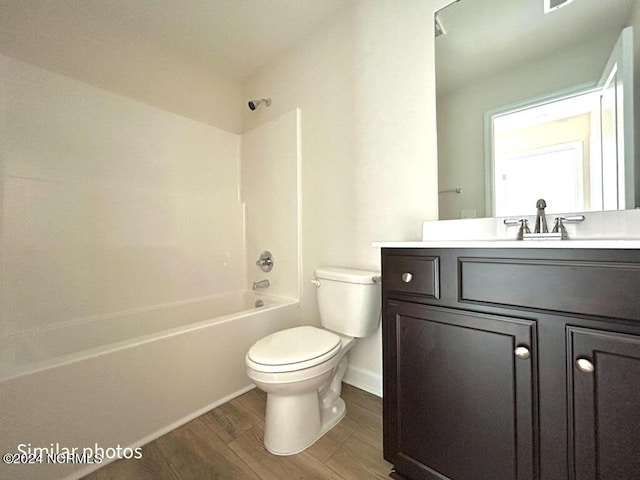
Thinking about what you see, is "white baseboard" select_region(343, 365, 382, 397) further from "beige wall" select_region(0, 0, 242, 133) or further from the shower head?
"beige wall" select_region(0, 0, 242, 133)

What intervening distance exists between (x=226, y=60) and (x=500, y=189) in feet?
7.50

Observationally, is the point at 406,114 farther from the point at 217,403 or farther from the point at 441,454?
the point at 217,403

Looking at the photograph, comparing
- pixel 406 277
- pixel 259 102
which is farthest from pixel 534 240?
pixel 259 102

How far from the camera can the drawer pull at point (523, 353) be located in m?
0.71

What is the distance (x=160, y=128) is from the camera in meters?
1.95

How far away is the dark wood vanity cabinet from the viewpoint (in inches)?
24.0

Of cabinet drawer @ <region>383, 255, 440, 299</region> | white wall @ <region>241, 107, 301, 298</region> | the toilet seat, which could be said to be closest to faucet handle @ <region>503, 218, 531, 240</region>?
cabinet drawer @ <region>383, 255, 440, 299</region>

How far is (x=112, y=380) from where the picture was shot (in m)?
1.13

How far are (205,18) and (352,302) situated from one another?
6.95 ft

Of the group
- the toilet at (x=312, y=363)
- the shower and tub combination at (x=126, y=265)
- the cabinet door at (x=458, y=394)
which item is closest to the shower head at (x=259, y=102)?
the shower and tub combination at (x=126, y=265)

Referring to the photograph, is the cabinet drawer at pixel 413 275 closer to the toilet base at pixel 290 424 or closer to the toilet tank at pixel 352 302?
the toilet tank at pixel 352 302

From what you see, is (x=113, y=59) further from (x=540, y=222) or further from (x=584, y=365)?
(x=584, y=365)

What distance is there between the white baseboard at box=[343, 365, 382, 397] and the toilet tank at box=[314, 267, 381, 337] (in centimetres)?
38

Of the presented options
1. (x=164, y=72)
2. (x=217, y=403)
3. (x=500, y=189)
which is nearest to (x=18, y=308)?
(x=217, y=403)
